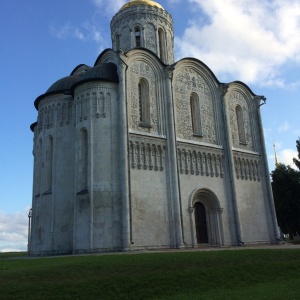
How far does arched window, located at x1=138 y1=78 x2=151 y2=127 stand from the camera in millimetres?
20797

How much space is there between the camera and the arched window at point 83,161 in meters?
18.6

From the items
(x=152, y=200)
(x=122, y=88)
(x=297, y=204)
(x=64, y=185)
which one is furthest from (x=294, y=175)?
(x=64, y=185)

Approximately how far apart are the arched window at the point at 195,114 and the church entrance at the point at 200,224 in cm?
489

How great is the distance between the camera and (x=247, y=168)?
2455 centimetres

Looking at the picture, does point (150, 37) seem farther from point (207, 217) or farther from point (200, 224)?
point (200, 224)

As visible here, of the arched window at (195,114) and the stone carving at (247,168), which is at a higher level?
the arched window at (195,114)

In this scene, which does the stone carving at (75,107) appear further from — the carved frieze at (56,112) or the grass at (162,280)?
the grass at (162,280)

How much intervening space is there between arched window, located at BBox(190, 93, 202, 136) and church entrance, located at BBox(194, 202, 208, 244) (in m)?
4.89

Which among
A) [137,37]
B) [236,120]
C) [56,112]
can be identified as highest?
[137,37]

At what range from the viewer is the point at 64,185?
20.2 m

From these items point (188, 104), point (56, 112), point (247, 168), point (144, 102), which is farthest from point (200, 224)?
point (56, 112)

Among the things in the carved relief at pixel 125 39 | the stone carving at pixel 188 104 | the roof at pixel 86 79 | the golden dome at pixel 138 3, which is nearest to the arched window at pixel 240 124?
the stone carving at pixel 188 104

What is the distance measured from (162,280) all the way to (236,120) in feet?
61.2

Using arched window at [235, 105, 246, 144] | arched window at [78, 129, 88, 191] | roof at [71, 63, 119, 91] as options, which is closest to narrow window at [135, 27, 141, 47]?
roof at [71, 63, 119, 91]
